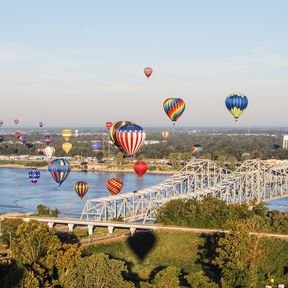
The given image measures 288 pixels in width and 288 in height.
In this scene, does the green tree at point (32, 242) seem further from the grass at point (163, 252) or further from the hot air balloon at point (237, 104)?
the hot air balloon at point (237, 104)

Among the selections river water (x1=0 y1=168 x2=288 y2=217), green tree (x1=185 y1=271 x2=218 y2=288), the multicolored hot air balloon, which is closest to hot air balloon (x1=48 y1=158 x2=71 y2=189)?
river water (x1=0 y1=168 x2=288 y2=217)

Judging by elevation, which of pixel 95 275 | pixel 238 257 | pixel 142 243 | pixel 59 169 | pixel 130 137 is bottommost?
pixel 142 243

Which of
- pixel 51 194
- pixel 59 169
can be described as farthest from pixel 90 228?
pixel 51 194

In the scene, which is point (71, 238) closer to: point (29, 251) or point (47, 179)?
point (29, 251)

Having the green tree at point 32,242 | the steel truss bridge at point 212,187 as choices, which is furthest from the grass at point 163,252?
the steel truss bridge at point 212,187

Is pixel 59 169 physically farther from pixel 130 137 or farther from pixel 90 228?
pixel 130 137

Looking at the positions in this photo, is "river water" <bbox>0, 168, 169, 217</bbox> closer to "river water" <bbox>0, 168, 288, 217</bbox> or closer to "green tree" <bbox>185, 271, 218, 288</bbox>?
"river water" <bbox>0, 168, 288, 217</bbox>
